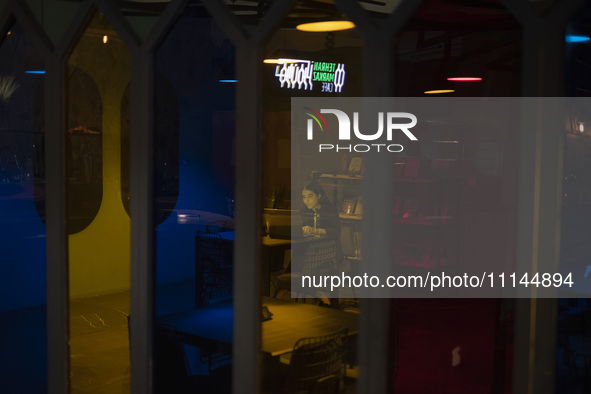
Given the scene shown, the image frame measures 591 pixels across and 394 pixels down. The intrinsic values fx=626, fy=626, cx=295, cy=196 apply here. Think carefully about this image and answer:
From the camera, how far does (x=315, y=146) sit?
8.19ft

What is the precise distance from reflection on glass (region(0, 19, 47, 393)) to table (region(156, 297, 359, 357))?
1302mm

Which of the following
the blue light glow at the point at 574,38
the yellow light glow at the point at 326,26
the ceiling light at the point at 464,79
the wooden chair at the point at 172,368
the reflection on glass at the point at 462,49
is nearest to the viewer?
the blue light glow at the point at 574,38

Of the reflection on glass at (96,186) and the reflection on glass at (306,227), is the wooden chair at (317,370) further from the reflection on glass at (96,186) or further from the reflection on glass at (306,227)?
the reflection on glass at (96,186)

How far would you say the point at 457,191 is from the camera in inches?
86.7

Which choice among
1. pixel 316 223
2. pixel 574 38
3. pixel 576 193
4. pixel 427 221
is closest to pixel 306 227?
pixel 316 223

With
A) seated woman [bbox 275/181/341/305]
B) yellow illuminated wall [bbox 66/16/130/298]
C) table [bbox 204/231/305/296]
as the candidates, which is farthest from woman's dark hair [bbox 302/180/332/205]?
yellow illuminated wall [bbox 66/16/130/298]

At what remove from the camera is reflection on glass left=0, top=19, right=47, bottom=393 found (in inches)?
151

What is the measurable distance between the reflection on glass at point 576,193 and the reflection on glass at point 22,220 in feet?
9.56

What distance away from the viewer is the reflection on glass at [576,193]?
185 cm

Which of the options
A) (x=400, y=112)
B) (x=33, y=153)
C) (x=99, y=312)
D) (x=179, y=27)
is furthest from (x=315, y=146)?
(x=99, y=312)

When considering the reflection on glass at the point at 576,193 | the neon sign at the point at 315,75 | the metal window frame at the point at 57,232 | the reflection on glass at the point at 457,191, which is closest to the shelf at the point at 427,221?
the reflection on glass at the point at 457,191

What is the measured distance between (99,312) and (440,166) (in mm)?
3082

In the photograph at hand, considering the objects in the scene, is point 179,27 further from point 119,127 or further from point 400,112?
point 400,112

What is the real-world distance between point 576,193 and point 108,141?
2.52 metres
